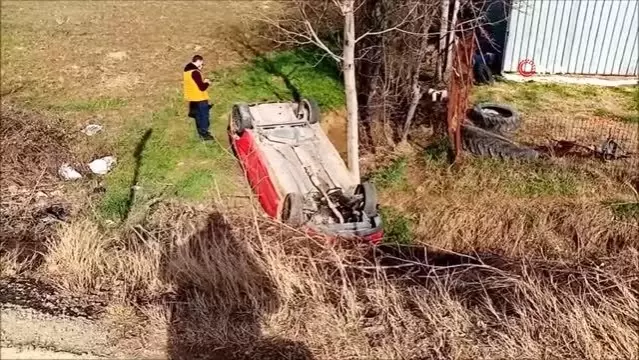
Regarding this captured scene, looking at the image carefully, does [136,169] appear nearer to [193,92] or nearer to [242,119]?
[193,92]

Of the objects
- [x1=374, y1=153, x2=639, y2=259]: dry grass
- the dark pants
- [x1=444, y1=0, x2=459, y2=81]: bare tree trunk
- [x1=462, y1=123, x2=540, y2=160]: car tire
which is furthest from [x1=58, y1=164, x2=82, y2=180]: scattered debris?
[x1=444, y1=0, x2=459, y2=81]: bare tree trunk

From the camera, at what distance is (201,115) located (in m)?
11.4

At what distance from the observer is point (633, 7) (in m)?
13.1

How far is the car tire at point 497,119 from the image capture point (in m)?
11.9

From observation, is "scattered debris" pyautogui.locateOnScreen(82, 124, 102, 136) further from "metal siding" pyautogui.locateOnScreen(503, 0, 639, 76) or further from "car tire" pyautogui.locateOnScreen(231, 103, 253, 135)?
"metal siding" pyautogui.locateOnScreen(503, 0, 639, 76)

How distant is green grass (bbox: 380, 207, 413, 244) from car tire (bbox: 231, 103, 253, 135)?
2.26 metres

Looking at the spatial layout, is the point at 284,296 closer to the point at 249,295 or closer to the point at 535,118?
the point at 249,295

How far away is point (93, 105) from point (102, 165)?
222 cm

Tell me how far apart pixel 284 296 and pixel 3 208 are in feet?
16.4

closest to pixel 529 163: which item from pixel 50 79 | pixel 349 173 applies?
pixel 349 173

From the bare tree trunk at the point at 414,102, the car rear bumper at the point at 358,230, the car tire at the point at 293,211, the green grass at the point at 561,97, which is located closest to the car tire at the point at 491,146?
the bare tree trunk at the point at 414,102

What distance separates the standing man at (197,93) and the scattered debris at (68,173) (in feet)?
6.44

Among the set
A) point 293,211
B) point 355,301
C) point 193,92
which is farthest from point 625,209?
point 193,92

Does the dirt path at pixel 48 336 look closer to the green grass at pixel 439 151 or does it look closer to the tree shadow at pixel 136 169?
the tree shadow at pixel 136 169
